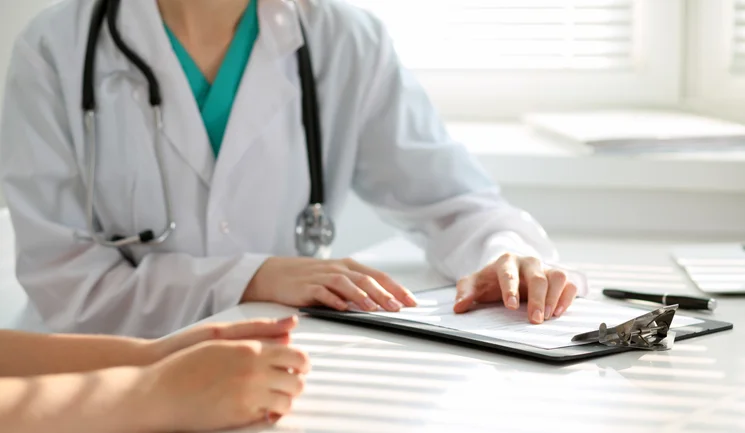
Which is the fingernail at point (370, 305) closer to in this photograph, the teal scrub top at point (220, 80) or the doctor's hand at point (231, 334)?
the doctor's hand at point (231, 334)

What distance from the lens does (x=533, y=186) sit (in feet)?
6.37

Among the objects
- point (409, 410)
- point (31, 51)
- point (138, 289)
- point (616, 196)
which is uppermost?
point (31, 51)

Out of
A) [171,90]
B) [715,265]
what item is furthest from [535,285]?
[171,90]

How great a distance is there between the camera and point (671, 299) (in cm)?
125

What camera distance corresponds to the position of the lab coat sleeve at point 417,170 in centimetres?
157

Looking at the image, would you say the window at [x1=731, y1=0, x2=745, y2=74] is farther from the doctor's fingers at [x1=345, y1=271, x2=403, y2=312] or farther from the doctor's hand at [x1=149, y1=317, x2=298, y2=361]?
the doctor's hand at [x1=149, y1=317, x2=298, y2=361]

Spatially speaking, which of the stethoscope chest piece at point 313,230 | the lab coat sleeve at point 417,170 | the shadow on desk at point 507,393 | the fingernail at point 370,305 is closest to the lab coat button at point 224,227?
the stethoscope chest piece at point 313,230

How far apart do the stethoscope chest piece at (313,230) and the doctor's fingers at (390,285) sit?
10.1 inches

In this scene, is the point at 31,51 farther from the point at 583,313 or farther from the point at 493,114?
the point at 493,114

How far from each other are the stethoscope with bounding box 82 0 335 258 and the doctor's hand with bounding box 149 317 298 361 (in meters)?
0.50

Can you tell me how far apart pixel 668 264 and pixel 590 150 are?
0.40 meters

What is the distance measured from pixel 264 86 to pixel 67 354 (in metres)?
0.64

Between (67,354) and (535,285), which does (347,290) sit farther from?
(67,354)

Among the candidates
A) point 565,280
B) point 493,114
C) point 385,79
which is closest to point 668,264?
point 565,280
